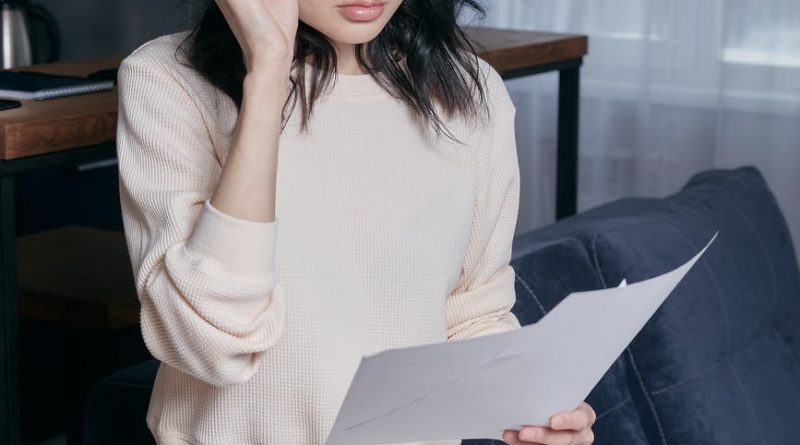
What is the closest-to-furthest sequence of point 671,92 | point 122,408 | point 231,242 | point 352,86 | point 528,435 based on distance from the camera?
point 231,242 → point 528,435 → point 352,86 → point 122,408 → point 671,92

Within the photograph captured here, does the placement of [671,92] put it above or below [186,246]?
below

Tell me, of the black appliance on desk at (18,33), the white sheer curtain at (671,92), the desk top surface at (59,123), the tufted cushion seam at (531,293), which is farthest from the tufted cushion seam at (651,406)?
the black appliance on desk at (18,33)

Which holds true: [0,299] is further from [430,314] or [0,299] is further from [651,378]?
[651,378]

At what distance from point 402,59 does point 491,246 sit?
21 centimetres

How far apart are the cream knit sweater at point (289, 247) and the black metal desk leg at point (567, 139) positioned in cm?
127

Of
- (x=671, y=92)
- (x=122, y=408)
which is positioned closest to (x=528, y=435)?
(x=122, y=408)

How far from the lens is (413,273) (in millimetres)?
1209

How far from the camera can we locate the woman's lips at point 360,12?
1166 mm

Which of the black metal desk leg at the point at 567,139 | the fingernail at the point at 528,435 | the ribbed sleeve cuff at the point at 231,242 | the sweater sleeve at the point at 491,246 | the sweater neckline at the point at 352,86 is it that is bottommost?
the black metal desk leg at the point at 567,139

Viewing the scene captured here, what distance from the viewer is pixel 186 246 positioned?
40.8 inches

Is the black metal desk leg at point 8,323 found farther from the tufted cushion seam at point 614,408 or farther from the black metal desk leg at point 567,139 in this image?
the black metal desk leg at point 567,139

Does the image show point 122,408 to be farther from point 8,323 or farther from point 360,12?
point 360,12

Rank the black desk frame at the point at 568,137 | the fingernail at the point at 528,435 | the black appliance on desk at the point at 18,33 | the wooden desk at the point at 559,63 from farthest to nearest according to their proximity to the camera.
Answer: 1. the black appliance on desk at the point at 18,33
2. the black desk frame at the point at 568,137
3. the wooden desk at the point at 559,63
4. the fingernail at the point at 528,435

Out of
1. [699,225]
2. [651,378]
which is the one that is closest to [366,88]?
[651,378]
